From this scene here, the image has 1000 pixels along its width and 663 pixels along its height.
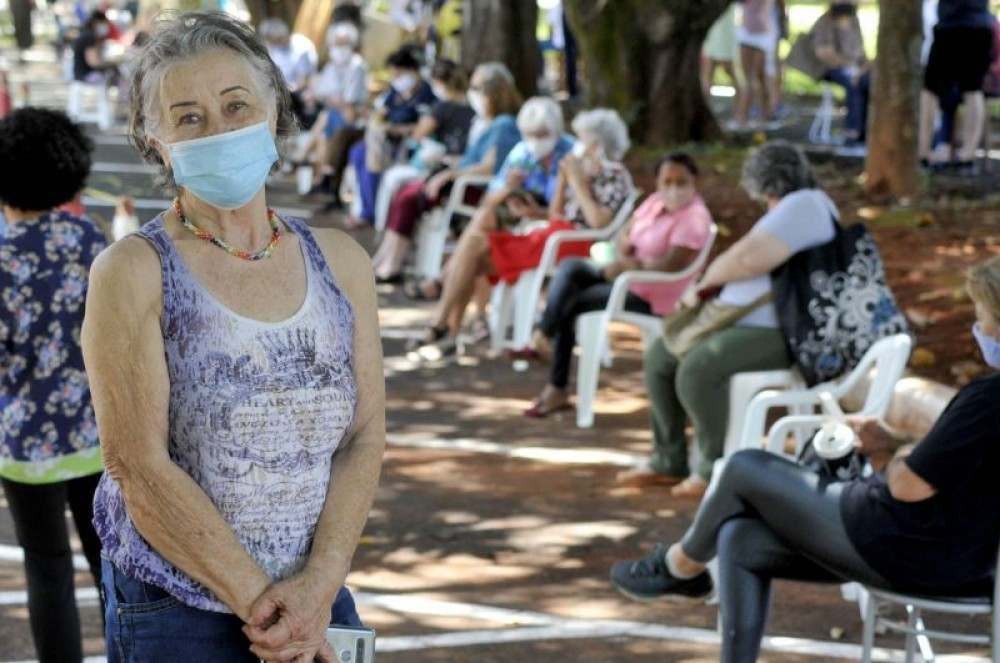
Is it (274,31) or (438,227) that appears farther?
(274,31)

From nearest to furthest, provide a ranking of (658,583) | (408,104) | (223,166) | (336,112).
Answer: (223,166)
(658,583)
(408,104)
(336,112)

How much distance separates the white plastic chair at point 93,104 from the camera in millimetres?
22688

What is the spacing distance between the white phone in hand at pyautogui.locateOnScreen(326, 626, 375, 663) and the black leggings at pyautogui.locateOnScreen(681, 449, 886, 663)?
2.02 metres

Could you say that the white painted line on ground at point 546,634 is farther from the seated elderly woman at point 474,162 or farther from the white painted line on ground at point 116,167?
the white painted line on ground at point 116,167

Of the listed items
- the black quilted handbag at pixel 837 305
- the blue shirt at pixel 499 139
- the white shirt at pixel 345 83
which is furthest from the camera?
the white shirt at pixel 345 83

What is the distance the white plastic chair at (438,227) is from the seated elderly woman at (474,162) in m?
0.06

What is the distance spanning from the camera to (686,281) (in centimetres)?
853

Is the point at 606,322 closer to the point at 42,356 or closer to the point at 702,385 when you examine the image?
the point at 702,385

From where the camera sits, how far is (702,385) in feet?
23.6

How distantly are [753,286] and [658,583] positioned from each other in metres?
1.76

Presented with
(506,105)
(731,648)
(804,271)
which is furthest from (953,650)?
(506,105)

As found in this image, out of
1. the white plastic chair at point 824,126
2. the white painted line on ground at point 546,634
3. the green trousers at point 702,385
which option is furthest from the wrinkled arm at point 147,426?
the white plastic chair at point 824,126

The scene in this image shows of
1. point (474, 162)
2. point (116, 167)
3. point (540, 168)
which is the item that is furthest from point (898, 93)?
point (116, 167)

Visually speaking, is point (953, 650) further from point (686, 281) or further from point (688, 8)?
point (688, 8)
